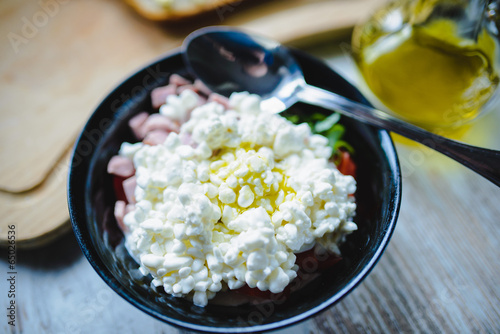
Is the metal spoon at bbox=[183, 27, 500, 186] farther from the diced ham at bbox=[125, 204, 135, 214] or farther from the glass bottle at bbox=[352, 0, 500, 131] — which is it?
the diced ham at bbox=[125, 204, 135, 214]

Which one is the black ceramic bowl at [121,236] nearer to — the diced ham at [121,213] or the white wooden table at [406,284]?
the diced ham at [121,213]

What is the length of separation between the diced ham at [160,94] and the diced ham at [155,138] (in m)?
0.11

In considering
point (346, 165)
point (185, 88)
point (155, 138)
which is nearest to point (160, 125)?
point (155, 138)

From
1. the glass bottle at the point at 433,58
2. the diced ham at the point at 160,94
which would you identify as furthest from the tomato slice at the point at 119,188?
the glass bottle at the point at 433,58

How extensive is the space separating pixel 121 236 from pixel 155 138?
0.27 m

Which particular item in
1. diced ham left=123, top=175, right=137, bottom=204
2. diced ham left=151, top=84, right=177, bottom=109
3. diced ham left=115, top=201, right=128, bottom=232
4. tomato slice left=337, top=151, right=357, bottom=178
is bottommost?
tomato slice left=337, top=151, right=357, bottom=178

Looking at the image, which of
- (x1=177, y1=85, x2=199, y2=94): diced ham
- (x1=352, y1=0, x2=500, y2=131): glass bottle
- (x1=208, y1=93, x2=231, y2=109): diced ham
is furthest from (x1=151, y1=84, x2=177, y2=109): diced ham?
(x1=352, y1=0, x2=500, y2=131): glass bottle

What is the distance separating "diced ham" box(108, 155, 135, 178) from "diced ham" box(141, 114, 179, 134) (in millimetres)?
102

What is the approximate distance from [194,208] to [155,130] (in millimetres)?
348

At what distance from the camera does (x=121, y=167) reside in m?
1.05

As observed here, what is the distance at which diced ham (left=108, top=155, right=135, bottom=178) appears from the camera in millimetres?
1043

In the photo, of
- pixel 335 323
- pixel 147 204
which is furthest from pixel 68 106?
pixel 335 323

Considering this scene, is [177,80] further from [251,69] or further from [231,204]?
[231,204]

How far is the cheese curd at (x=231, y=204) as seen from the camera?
0.84m
